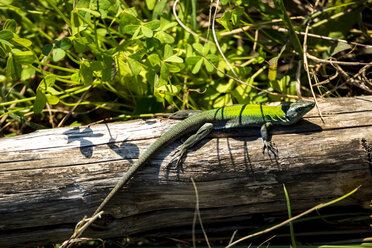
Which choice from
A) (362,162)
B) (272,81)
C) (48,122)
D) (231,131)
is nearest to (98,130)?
(231,131)

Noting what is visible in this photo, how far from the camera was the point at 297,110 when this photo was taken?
2869 millimetres

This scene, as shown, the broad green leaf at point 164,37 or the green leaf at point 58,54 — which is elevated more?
the broad green leaf at point 164,37

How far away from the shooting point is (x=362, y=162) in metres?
2.74

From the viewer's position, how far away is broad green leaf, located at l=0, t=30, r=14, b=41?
254cm

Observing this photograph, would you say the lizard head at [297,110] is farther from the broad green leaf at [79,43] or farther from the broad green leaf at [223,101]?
the broad green leaf at [79,43]

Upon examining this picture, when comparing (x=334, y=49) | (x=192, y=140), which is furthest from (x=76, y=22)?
(x=334, y=49)

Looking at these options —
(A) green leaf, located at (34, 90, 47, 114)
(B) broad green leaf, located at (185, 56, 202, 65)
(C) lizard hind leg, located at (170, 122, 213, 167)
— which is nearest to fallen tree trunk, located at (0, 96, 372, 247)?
(C) lizard hind leg, located at (170, 122, 213, 167)

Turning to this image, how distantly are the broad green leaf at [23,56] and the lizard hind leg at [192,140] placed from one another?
134cm

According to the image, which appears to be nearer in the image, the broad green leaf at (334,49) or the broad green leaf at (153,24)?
the broad green leaf at (153,24)

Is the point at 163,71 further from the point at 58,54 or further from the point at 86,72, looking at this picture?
the point at 58,54

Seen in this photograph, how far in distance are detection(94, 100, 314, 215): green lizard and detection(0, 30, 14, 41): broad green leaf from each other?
1.29 metres

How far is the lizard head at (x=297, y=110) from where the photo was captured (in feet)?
9.41

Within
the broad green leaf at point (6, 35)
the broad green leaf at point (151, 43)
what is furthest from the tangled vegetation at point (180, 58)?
the broad green leaf at point (6, 35)

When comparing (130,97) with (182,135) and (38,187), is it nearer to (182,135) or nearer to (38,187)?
(182,135)
